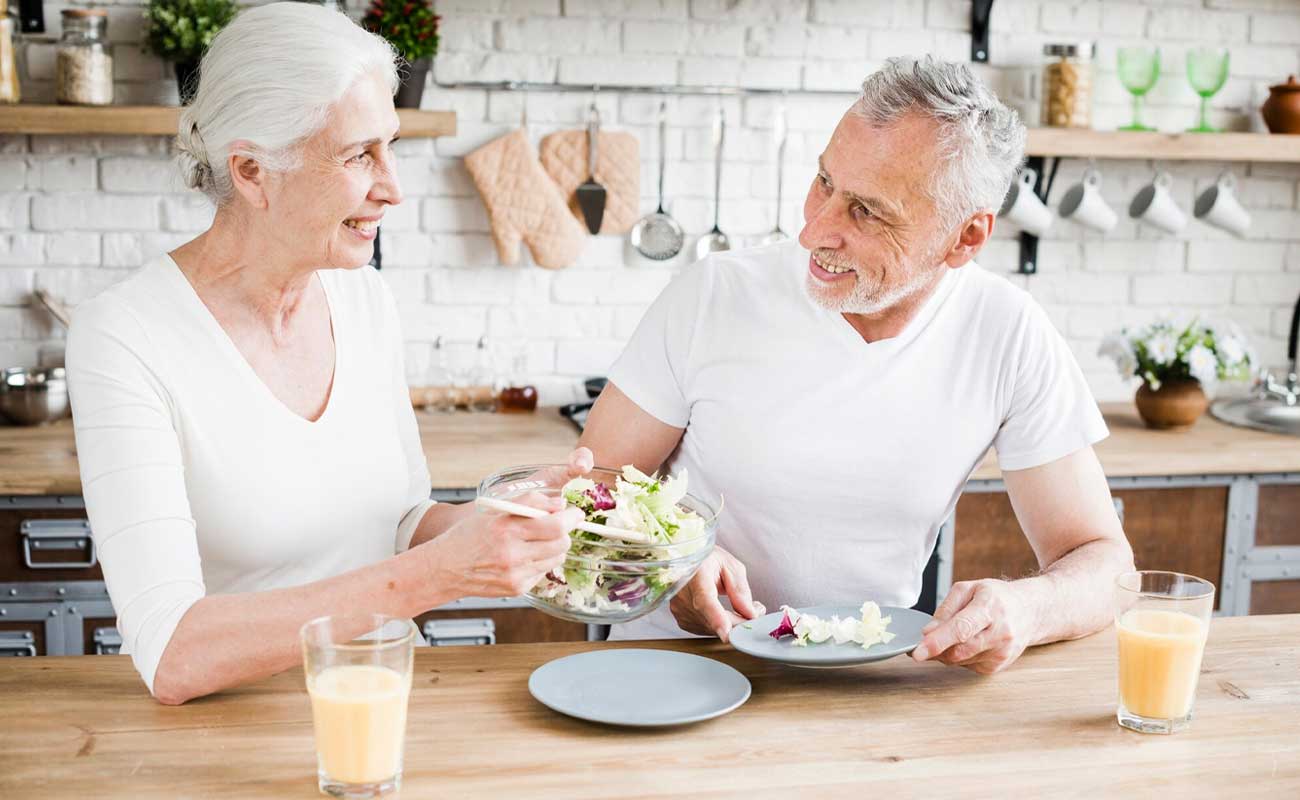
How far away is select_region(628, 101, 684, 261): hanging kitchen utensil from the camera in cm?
341

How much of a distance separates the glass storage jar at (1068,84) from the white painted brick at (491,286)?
1.39 metres

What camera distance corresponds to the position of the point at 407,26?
3064 millimetres

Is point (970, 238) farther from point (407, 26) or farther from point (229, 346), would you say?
point (407, 26)

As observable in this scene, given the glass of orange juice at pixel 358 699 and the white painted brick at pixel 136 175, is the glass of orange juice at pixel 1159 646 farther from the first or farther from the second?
the white painted brick at pixel 136 175

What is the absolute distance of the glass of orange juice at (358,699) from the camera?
3.91 feet

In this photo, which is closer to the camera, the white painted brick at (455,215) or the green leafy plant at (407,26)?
the green leafy plant at (407,26)

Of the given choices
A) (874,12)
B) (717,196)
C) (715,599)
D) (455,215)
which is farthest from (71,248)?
(715,599)

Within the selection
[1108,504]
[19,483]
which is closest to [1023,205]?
[1108,504]

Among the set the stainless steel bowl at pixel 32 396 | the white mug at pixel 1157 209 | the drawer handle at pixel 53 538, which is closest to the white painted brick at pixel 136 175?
the stainless steel bowl at pixel 32 396

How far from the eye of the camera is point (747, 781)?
4.12ft

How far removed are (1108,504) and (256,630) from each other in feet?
3.91

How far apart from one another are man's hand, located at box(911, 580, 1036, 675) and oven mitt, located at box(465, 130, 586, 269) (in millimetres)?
1982

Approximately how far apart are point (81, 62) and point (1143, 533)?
2.65 m

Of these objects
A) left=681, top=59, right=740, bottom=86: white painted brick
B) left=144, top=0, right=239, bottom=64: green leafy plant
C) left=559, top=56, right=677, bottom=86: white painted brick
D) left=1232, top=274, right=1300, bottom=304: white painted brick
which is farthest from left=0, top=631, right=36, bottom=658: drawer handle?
left=1232, top=274, right=1300, bottom=304: white painted brick
